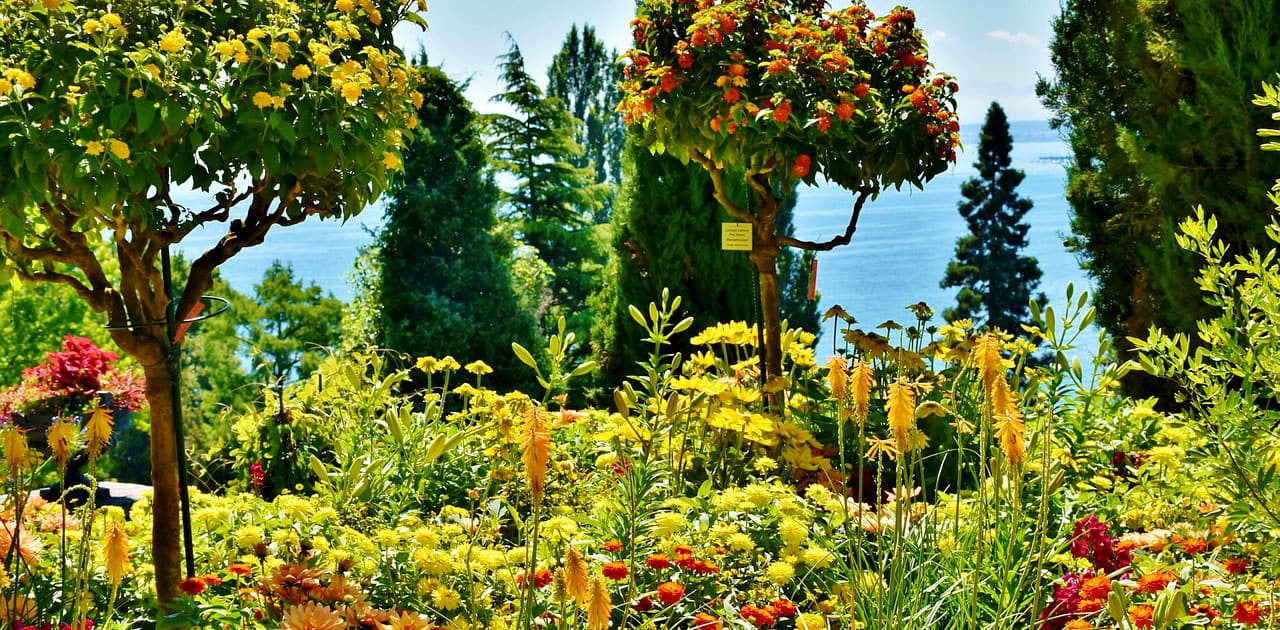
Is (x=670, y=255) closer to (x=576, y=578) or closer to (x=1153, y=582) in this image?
(x=1153, y=582)

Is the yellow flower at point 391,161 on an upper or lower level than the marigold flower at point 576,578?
upper

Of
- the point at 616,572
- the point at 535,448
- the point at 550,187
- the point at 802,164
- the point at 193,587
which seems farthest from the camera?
the point at 550,187

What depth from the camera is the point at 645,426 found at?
3.18 meters

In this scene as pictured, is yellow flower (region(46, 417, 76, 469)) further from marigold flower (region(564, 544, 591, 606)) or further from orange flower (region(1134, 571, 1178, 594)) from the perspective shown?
orange flower (region(1134, 571, 1178, 594))

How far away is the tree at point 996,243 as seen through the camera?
14.3m

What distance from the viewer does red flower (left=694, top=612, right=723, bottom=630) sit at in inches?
72.8

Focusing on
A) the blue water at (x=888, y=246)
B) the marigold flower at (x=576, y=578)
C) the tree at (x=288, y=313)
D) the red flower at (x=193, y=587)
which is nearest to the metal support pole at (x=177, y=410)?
the red flower at (x=193, y=587)

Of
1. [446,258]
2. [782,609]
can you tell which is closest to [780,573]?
[782,609]

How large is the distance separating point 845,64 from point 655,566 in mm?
2255

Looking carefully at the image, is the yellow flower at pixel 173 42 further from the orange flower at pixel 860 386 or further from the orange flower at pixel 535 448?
the orange flower at pixel 860 386

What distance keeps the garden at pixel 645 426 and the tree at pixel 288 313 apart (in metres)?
12.5

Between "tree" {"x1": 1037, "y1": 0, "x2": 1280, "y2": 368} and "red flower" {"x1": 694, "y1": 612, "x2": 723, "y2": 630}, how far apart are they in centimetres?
281

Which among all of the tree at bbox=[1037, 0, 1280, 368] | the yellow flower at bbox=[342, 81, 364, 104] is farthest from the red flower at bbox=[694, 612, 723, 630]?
the tree at bbox=[1037, 0, 1280, 368]

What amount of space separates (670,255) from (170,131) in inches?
212
